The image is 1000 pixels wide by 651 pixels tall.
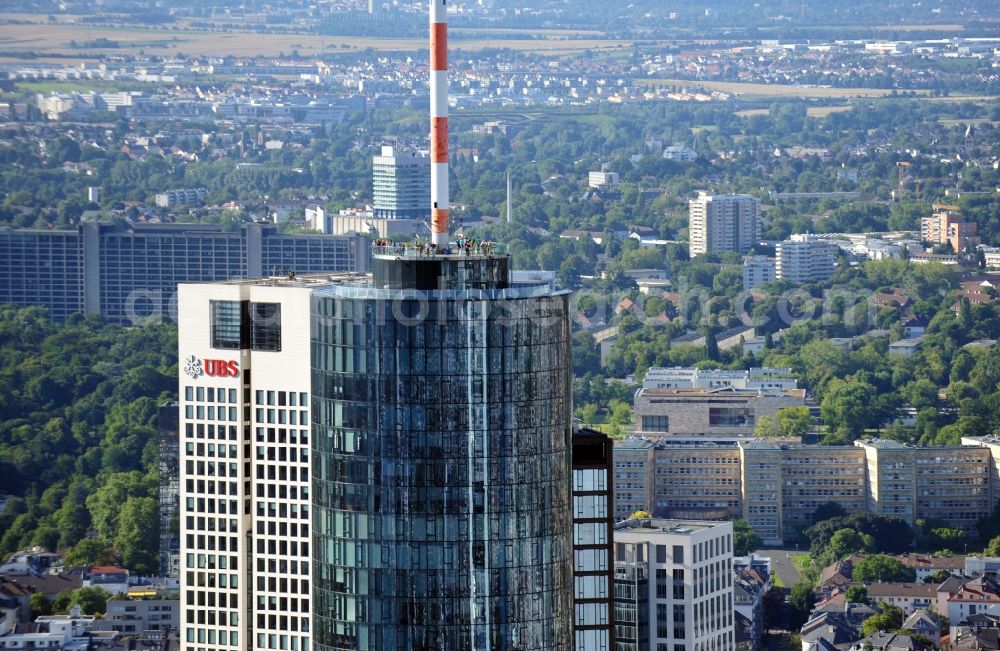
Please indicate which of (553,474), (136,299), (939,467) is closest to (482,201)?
(136,299)

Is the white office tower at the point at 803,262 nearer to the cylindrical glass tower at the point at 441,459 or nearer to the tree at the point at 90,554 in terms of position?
the tree at the point at 90,554

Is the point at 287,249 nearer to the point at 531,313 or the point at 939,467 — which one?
the point at 939,467

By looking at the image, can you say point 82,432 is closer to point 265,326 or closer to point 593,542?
point 265,326

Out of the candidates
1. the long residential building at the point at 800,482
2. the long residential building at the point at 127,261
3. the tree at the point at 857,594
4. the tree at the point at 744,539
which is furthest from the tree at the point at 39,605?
the long residential building at the point at 127,261

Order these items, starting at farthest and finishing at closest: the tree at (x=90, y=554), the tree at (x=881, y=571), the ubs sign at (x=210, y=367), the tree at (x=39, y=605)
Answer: the tree at (x=881, y=571)
the tree at (x=90, y=554)
the tree at (x=39, y=605)
the ubs sign at (x=210, y=367)

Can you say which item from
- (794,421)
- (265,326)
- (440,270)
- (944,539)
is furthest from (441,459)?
(794,421)

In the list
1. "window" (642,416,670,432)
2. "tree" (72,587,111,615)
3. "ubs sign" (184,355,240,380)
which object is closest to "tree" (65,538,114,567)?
"tree" (72,587,111,615)

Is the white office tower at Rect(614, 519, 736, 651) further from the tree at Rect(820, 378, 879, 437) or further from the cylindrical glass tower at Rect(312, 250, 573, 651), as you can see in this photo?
the tree at Rect(820, 378, 879, 437)
